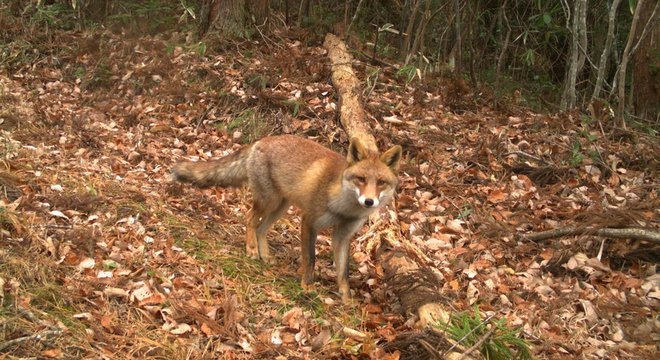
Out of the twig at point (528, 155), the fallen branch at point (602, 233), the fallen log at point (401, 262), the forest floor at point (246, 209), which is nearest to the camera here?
the forest floor at point (246, 209)

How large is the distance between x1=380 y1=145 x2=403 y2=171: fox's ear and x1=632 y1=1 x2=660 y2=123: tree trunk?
20.8ft

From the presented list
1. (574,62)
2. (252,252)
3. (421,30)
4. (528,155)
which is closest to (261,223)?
(252,252)

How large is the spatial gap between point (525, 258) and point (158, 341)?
4.29 meters

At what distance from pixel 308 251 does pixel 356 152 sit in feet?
3.74

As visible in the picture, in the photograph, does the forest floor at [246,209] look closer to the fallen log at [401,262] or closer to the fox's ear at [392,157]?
the fallen log at [401,262]

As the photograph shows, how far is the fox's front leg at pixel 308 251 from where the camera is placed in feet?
21.2

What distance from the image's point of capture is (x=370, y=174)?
6020mm

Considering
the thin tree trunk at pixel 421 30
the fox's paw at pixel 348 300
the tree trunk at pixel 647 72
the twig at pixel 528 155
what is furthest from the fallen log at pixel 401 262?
the tree trunk at pixel 647 72

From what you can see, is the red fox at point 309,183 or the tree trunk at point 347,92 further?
the tree trunk at point 347,92

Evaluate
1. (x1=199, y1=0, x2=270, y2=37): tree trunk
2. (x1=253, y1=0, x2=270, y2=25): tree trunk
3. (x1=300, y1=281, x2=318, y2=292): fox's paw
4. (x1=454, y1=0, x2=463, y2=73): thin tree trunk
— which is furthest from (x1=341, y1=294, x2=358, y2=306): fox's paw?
(x1=253, y1=0, x2=270, y2=25): tree trunk

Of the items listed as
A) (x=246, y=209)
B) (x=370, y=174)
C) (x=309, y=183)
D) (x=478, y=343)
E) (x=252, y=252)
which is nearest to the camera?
(x=478, y=343)

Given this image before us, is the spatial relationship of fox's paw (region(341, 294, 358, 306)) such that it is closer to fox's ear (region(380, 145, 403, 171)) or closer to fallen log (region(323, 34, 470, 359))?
fallen log (region(323, 34, 470, 359))

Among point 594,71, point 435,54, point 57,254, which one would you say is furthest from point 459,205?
point 594,71

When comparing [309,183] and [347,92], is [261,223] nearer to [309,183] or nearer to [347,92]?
[309,183]
